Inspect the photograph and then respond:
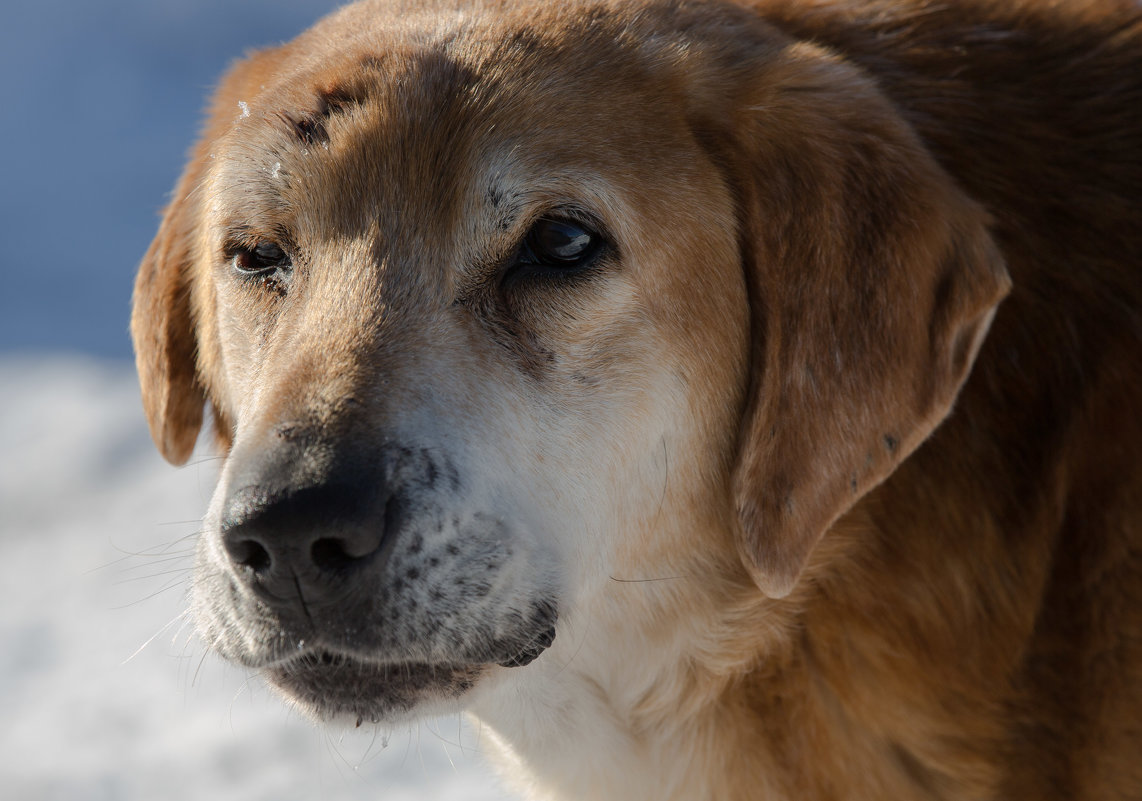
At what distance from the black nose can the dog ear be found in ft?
3.36

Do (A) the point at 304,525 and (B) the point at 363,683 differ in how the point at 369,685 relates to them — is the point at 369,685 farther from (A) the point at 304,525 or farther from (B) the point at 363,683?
(A) the point at 304,525

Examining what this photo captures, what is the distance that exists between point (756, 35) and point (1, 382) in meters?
5.06

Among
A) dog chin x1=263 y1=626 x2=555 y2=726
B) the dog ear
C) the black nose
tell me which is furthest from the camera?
the dog ear

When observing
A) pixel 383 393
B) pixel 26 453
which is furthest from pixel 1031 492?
pixel 26 453

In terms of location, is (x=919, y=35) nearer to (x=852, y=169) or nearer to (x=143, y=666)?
(x=852, y=169)

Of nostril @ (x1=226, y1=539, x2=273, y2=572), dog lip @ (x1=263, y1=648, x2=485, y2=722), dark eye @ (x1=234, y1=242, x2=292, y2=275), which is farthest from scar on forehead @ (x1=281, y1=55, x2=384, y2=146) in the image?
dog lip @ (x1=263, y1=648, x2=485, y2=722)

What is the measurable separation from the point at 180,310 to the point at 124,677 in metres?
2.01

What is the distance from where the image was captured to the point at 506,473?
82.4 inches

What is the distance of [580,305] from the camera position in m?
2.20

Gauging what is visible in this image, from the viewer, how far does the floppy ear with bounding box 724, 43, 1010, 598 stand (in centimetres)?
215

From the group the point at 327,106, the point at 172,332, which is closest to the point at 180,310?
the point at 172,332

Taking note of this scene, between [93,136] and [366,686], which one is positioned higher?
[366,686]

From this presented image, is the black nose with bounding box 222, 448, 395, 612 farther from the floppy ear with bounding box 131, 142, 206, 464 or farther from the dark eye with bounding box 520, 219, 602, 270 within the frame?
the floppy ear with bounding box 131, 142, 206, 464

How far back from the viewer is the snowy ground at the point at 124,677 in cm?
388
